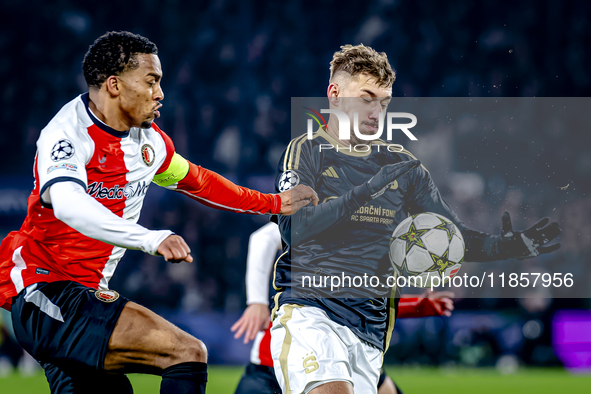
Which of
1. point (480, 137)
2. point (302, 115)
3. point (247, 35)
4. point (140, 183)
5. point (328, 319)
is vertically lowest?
point (328, 319)

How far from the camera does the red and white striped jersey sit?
8.46 feet

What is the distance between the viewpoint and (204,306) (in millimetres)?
10461

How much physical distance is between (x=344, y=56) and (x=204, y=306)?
7.70 metres

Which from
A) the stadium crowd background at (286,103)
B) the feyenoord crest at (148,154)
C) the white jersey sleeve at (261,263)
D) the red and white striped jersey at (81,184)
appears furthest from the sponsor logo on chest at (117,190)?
the stadium crowd background at (286,103)

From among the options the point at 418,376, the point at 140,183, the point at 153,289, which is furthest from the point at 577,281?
the point at 140,183

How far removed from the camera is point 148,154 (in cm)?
306

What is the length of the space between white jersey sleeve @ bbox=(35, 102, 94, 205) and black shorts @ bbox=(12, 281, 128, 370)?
423 millimetres

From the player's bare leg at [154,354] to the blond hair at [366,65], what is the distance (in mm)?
1743

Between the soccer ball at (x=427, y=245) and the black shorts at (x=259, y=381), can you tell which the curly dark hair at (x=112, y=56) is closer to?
the soccer ball at (x=427, y=245)

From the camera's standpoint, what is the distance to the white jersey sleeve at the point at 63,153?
8.19ft

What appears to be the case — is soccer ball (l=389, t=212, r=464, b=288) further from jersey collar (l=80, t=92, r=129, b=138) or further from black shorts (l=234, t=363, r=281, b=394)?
jersey collar (l=80, t=92, r=129, b=138)

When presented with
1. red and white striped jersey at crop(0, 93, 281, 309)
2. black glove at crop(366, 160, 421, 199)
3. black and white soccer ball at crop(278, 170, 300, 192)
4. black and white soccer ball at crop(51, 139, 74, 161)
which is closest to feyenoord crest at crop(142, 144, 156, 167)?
red and white striped jersey at crop(0, 93, 281, 309)

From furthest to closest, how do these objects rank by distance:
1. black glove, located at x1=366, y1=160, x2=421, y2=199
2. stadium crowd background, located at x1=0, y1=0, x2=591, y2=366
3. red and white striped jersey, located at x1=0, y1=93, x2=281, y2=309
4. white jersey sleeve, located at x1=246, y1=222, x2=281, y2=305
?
stadium crowd background, located at x1=0, y1=0, x2=591, y2=366 → white jersey sleeve, located at x1=246, y1=222, x2=281, y2=305 → black glove, located at x1=366, y1=160, x2=421, y2=199 → red and white striped jersey, located at x1=0, y1=93, x2=281, y2=309

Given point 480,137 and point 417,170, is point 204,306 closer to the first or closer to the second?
point 480,137
